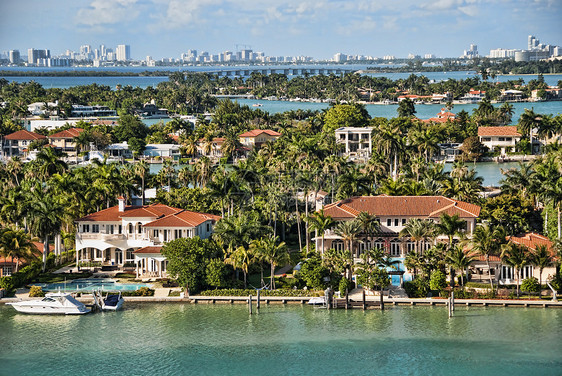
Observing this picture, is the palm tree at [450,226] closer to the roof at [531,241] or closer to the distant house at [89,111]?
the roof at [531,241]

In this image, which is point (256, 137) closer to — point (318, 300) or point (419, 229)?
point (419, 229)

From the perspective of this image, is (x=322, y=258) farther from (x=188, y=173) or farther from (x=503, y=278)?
(x=188, y=173)

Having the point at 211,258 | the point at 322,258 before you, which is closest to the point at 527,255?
the point at 322,258

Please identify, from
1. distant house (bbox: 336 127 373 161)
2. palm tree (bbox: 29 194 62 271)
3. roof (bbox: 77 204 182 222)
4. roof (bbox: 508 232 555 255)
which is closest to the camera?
roof (bbox: 508 232 555 255)

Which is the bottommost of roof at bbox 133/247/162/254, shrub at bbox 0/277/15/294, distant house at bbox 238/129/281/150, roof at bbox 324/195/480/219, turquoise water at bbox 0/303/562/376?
turquoise water at bbox 0/303/562/376

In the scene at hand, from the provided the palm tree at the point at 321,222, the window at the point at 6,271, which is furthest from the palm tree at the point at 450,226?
the window at the point at 6,271

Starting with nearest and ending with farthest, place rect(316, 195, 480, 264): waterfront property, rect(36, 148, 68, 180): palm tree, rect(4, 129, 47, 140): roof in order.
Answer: rect(316, 195, 480, 264): waterfront property
rect(36, 148, 68, 180): palm tree
rect(4, 129, 47, 140): roof

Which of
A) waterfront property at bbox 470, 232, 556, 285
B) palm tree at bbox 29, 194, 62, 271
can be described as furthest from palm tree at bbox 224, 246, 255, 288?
waterfront property at bbox 470, 232, 556, 285

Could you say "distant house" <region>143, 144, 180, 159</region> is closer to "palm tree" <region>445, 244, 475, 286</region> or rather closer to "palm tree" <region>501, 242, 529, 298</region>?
"palm tree" <region>445, 244, 475, 286</region>
